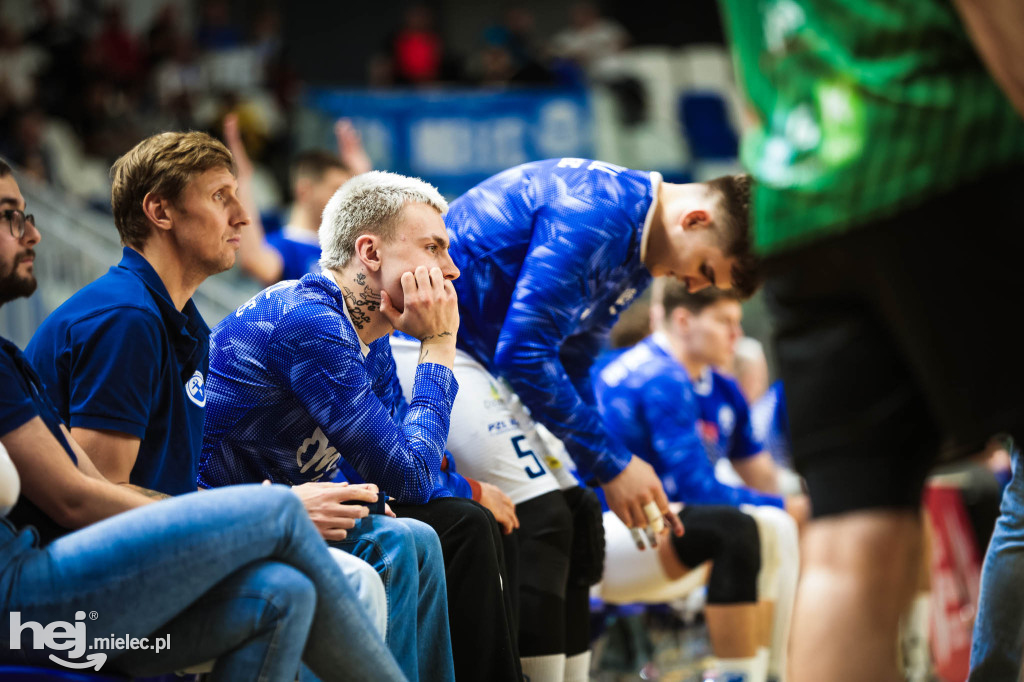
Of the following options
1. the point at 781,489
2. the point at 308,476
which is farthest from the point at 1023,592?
the point at 781,489

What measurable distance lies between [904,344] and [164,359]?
1542 millimetres

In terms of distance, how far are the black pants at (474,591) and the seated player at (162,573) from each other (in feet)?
1.57

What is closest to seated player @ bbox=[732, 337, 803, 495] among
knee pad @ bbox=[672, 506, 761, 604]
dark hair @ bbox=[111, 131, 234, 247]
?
knee pad @ bbox=[672, 506, 761, 604]

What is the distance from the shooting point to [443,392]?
2.40 meters

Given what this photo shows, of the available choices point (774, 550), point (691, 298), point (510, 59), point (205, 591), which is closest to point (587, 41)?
point (510, 59)

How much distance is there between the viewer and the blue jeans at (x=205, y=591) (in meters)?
1.59

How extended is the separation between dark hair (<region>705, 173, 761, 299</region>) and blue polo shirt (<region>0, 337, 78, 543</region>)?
1729 mm

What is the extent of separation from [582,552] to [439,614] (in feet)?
2.78

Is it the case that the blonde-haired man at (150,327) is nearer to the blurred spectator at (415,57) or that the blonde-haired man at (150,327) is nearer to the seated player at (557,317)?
the seated player at (557,317)

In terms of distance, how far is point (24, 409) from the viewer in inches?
69.1

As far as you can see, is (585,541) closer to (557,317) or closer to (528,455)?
(528,455)

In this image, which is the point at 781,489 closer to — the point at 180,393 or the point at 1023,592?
the point at 1023,592

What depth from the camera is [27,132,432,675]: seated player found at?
2.11 meters

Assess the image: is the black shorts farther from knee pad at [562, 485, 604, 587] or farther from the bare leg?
knee pad at [562, 485, 604, 587]
